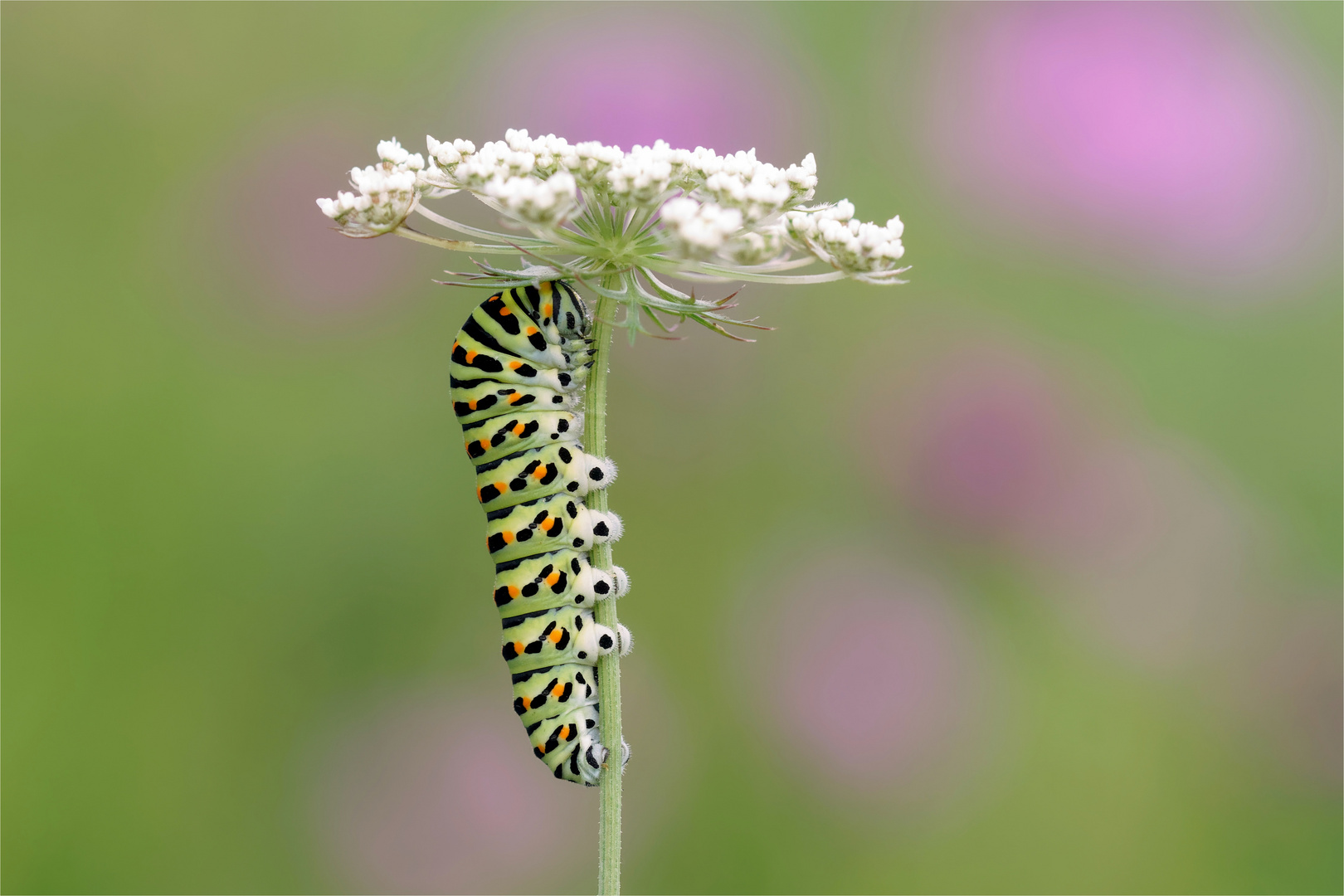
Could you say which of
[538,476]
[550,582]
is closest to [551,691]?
[550,582]

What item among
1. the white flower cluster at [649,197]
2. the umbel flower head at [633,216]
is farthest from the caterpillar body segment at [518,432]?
the white flower cluster at [649,197]

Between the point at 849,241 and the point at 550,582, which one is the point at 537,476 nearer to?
the point at 550,582

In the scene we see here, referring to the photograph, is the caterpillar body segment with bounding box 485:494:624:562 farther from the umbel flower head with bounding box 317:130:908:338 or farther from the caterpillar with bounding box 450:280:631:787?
the umbel flower head with bounding box 317:130:908:338

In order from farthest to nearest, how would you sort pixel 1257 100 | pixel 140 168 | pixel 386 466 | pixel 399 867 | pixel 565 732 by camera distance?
pixel 1257 100
pixel 140 168
pixel 386 466
pixel 399 867
pixel 565 732

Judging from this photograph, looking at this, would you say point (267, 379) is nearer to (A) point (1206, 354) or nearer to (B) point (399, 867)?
(B) point (399, 867)

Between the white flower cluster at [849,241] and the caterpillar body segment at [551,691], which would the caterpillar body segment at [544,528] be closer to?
the caterpillar body segment at [551,691]

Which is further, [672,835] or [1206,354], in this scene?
[1206,354]

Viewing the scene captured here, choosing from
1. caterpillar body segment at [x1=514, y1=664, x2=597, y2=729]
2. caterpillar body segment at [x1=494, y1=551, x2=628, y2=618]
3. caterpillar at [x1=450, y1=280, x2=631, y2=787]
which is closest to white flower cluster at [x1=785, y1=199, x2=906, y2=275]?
caterpillar at [x1=450, y1=280, x2=631, y2=787]

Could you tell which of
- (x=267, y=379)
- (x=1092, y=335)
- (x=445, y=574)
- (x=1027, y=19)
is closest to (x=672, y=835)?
(x=445, y=574)
